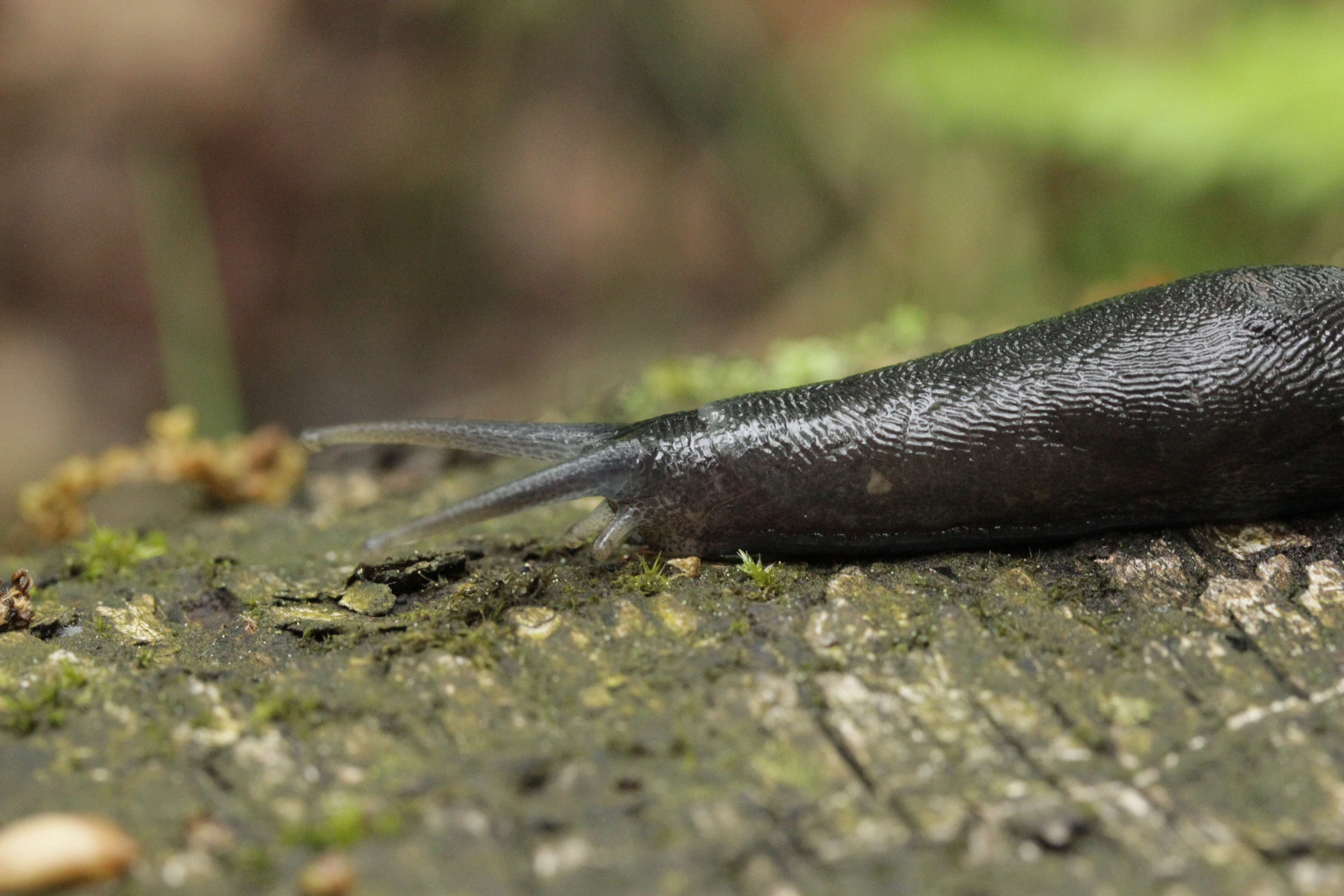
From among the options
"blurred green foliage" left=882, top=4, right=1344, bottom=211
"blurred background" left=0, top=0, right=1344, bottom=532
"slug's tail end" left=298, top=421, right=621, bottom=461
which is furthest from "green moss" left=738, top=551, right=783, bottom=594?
"blurred green foliage" left=882, top=4, right=1344, bottom=211

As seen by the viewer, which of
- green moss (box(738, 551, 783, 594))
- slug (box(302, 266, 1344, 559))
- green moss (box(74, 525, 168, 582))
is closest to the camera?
green moss (box(738, 551, 783, 594))

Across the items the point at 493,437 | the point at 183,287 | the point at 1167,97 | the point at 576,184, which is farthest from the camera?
the point at 576,184

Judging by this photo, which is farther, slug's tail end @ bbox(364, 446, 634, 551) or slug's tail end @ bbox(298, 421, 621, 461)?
slug's tail end @ bbox(298, 421, 621, 461)

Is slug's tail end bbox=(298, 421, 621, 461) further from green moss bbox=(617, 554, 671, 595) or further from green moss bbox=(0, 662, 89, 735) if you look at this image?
green moss bbox=(0, 662, 89, 735)

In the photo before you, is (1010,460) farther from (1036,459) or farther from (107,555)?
(107,555)

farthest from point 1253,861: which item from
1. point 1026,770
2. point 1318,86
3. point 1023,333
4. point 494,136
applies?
point 494,136

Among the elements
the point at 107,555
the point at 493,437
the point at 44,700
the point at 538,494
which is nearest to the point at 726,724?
the point at 538,494

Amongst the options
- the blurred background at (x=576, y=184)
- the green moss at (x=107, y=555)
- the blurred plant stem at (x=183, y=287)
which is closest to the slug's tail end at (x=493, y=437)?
the green moss at (x=107, y=555)
